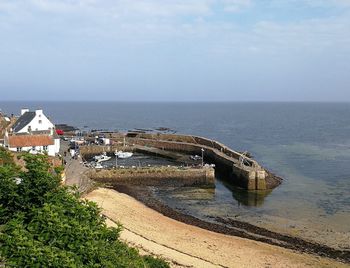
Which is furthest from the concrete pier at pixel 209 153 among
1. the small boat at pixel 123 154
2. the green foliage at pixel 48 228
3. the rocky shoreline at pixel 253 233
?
the green foliage at pixel 48 228

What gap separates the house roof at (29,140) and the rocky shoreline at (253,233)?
13.2 m

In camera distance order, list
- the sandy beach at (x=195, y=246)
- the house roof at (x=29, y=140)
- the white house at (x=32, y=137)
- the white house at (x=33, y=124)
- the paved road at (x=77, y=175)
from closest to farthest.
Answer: the sandy beach at (x=195, y=246) < the paved road at (x=77, y=175) < the house roof at (x=29, y=140) < the white house at (x=32, y=137) < the white house at (x=33, y=124)

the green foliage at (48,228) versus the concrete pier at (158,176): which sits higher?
the green foliage at (48,228)

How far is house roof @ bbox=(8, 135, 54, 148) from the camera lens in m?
43.8

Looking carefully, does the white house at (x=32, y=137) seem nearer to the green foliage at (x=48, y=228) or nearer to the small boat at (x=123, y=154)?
the small boat at (x=123, y=154)

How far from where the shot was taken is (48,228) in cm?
1144

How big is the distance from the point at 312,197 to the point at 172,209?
15.0 metres

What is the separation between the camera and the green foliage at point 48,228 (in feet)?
33.7

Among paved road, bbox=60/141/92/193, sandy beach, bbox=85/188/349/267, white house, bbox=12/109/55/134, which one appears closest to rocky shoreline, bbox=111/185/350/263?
sandy beach, bbox=85/188/349/267

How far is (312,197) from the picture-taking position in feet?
136

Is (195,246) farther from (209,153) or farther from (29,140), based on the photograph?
(209,153)

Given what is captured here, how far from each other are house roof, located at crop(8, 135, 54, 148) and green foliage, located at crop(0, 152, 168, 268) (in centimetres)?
2977

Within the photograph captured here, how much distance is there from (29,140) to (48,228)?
116 ft

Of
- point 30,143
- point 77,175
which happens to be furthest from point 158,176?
point 30,143
